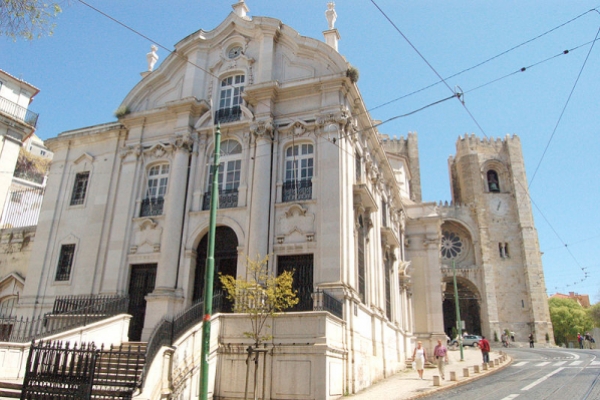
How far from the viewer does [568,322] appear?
231ft

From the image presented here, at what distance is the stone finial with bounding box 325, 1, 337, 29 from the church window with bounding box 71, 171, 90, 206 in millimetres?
13782

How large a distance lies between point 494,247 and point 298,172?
50766mm

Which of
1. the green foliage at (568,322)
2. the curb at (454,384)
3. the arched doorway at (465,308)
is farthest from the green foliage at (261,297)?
the green foliage at (568,322)

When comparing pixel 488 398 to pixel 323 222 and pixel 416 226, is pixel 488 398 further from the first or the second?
pixel 416 226

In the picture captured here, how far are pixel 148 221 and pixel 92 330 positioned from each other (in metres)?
6.03

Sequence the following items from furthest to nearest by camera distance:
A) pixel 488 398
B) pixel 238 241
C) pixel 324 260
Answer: pixel 238 241
pixel 324 260
pixel 488 398

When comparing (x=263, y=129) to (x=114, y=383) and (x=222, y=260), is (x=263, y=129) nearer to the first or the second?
(x=222, y=260)

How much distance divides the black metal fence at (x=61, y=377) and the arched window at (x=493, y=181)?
214 ft

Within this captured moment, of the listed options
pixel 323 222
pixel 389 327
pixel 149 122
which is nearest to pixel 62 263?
pixel 149 122

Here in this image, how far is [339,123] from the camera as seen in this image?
18453 millimetres

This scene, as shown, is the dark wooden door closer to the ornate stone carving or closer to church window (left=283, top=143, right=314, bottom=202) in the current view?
church window (left=283, top=143, right=314, bottom=202)

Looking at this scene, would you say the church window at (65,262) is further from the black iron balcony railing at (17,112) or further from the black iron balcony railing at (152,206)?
the black iron balcony railing at (17,112)

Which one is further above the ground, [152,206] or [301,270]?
[152,206]

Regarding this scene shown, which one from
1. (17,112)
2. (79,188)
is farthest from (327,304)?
(17,112)
